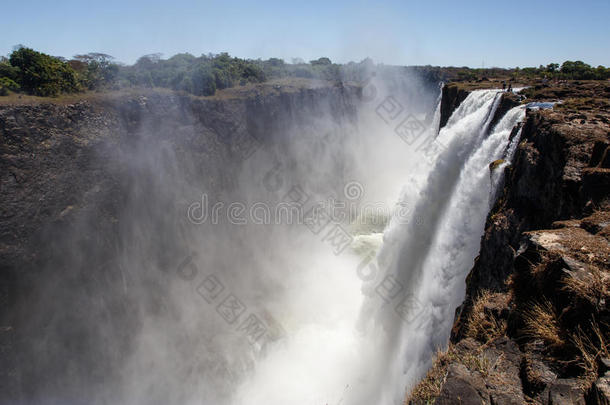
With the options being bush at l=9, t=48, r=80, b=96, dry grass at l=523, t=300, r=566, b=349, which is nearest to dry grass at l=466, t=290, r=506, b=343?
dry grass at l=523, t=300, r=566, b=349

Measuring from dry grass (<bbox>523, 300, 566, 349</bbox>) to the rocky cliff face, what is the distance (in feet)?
0.04

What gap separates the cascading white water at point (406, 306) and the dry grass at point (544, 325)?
5.52 metres

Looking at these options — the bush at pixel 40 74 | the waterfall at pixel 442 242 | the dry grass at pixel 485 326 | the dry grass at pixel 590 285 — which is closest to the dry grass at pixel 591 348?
the dry grass at pixel 590 285

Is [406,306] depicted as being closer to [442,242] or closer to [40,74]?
[442,242]

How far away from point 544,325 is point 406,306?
337 inches

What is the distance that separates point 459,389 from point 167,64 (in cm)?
3219

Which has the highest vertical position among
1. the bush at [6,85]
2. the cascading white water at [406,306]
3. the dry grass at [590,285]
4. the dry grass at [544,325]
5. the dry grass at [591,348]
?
the bush at [6,85]

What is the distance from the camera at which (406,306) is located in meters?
11.8

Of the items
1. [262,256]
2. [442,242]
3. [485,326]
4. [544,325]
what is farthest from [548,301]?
[262,256]

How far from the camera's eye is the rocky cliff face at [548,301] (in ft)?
10.8

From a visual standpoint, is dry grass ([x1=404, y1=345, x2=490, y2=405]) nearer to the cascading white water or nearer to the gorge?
the gorge

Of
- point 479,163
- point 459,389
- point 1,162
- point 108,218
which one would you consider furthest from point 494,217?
point 1,162

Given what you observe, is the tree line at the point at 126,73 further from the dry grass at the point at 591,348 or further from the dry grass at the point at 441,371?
the dry grass at the point at 591,348

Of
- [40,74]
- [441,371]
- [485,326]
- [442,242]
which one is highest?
[40,74]
